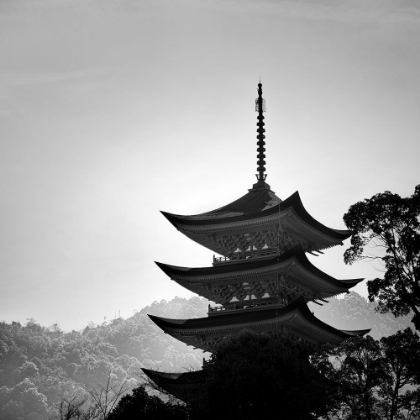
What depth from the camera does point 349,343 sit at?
3084 cm

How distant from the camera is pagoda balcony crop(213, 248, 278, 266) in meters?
39.1

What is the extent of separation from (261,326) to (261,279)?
2.77 meters

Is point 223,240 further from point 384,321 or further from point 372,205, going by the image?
point 384,321

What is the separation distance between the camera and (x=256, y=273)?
124 ft

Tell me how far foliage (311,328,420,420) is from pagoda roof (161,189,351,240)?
8.83 metres

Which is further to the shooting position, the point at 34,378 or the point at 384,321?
the point at 384,321

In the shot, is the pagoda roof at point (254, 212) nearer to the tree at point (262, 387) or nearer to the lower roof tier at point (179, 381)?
the lower roof tier at point (179, 381)

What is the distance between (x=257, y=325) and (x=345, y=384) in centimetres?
710

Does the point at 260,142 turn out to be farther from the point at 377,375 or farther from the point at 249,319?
the point at 377,375

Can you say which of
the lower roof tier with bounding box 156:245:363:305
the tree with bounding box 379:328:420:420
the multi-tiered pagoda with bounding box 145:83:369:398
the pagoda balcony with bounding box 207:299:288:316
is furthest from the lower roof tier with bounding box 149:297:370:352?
the tree with bounding box 379:328:420:420

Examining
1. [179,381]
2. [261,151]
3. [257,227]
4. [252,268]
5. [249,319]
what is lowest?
[179,381]

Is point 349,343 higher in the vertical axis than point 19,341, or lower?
lower

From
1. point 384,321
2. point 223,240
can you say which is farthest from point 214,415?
point 384,321

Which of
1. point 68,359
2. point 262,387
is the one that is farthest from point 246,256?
point 68,359
